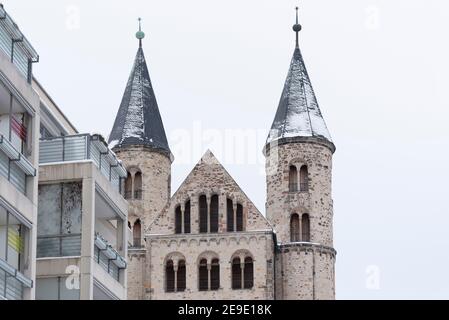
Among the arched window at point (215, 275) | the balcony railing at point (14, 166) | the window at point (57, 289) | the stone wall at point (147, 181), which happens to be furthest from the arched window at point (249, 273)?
the balcony railing at point (14, 166)

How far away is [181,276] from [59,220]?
36621 mm

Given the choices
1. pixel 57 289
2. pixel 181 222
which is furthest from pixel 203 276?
pixel 57 289

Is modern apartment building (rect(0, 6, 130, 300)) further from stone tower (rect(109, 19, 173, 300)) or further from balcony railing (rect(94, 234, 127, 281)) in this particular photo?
stone tower (rect(109, 19, 173, 300))

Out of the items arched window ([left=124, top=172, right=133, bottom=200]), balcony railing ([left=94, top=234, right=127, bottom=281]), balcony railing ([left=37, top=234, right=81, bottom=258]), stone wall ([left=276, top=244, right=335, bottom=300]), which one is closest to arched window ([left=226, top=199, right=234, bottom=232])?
stone wall ([left=276, top=244, right=335, bottom=300])

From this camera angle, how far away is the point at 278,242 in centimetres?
6869

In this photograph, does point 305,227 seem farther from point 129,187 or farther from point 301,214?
point 129,187

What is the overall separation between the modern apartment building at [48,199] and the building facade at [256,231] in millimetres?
32054

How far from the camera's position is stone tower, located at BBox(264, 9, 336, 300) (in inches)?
2682

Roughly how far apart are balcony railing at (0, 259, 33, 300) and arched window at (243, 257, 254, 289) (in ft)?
128

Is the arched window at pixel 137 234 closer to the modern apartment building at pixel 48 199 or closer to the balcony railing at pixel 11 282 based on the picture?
the modern apartment building at pixel 48 199

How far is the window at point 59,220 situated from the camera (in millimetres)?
31438
